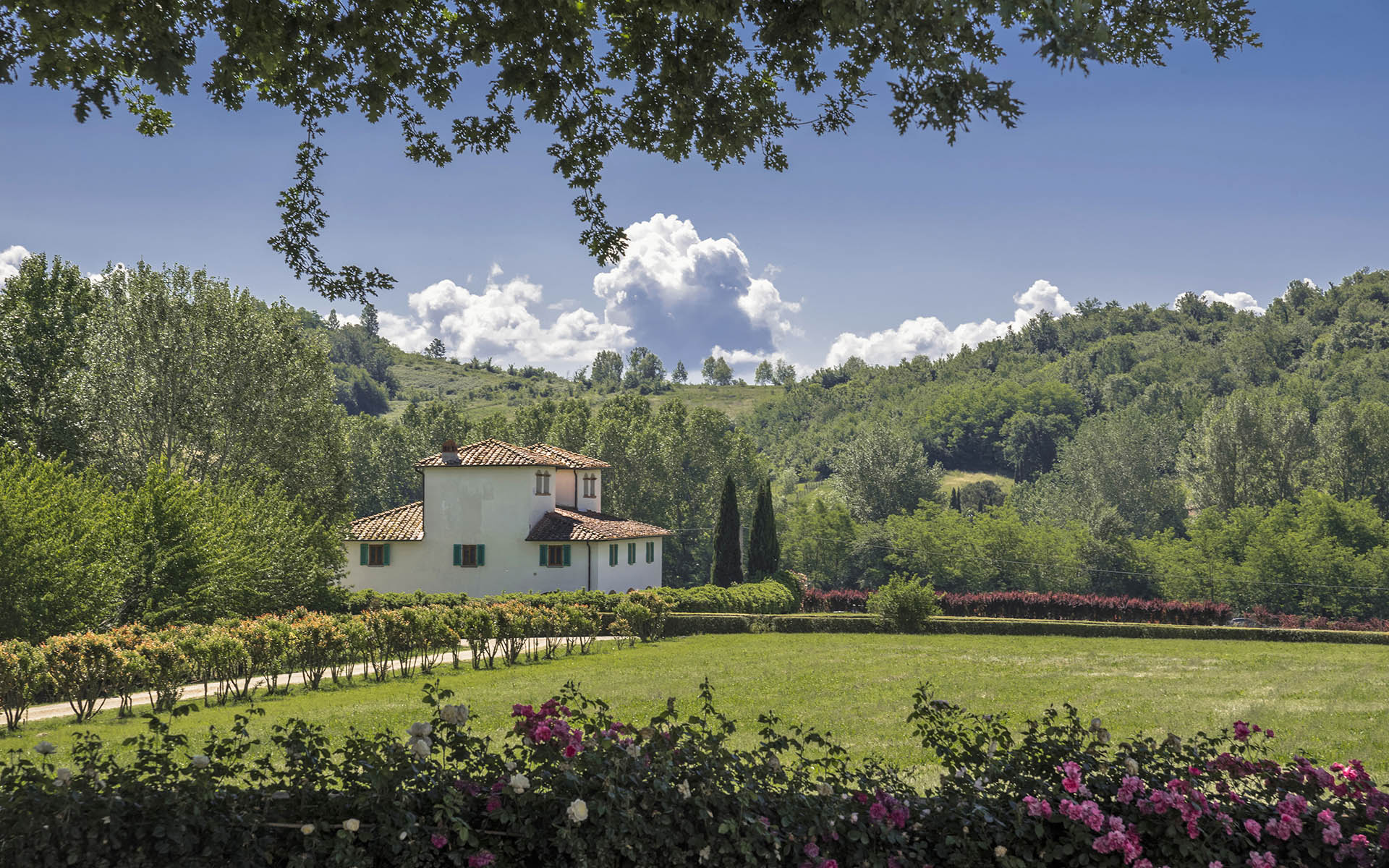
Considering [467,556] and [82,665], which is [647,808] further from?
[467,556]

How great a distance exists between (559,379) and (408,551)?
13858 cm

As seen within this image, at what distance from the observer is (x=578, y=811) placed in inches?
156

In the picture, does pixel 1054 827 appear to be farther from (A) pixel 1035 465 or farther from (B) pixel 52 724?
(A) pixel 1035 465

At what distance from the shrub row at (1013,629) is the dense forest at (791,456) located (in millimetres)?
12608

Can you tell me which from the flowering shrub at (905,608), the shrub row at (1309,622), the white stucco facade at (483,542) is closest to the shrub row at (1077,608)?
the shrub row at (1309,622)

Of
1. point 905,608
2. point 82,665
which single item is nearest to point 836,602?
point 905,608

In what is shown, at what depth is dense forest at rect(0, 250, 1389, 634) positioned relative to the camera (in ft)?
58.2

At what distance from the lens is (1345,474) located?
211 feet

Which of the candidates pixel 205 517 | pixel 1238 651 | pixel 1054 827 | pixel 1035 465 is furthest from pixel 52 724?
pixel 1035 465

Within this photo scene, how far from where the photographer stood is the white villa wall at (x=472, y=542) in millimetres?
37188

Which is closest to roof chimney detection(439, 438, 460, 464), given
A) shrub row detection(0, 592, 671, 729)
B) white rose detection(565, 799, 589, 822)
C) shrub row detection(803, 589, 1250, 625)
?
shrub row detection(0, 592, 671, 729)

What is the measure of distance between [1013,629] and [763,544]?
1409cm

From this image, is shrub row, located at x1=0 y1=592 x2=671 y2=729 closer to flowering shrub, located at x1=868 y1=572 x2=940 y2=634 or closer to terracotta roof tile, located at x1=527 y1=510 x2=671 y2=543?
terracotta roof tile, located at x1=527 y1=510 x2=671 y2=543

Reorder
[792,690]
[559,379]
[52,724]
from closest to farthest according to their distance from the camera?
1. [52,724]
2. [792,690]
3. [559,379]
